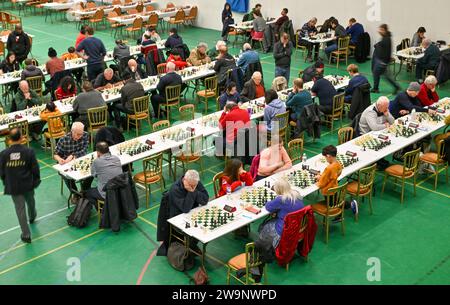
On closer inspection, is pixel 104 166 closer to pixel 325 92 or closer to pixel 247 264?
pixel 247 264

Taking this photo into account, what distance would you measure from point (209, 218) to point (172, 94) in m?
6.25

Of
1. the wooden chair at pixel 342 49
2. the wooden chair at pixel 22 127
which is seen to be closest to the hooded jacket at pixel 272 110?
the wooden chair at pixel 22 127

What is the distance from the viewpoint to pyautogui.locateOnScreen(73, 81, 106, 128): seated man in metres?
12.2

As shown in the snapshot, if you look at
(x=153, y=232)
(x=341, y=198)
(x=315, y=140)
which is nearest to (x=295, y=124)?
(x=315, y=140)

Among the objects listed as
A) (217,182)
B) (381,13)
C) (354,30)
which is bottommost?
(217,182)

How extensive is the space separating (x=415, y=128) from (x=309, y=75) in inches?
150

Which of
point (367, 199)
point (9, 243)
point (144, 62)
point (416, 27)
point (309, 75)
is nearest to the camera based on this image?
point (9, 243)

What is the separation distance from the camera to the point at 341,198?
9.12 meters

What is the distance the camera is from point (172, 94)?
13.9 meters

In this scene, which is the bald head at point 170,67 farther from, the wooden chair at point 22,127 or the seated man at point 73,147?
the seated man at point 73,147

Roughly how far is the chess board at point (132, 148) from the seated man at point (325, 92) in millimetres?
4488

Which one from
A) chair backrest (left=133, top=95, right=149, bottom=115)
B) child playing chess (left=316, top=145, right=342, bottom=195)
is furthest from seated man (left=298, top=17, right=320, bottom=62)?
child playing chess (left=316, top=145, right=342, bottom=195)

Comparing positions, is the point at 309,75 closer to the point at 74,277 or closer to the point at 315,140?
the point at 315,140

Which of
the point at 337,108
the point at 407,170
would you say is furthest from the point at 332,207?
the point at 337,108
